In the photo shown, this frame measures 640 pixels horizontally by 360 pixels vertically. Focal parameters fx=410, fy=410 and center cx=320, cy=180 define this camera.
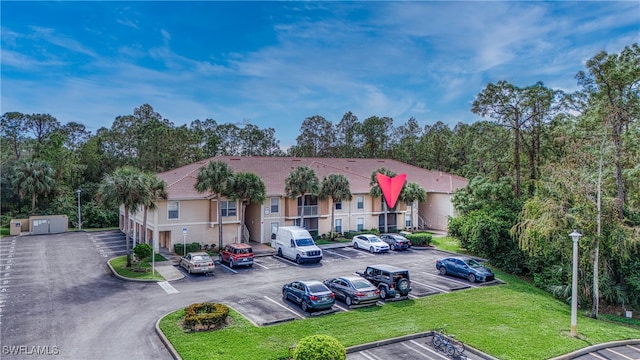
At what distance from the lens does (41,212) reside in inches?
1885

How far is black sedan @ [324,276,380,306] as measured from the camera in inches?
782

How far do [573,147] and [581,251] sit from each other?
5912 millimetres

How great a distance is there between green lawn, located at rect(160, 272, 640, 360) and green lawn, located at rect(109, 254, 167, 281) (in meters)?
7.47

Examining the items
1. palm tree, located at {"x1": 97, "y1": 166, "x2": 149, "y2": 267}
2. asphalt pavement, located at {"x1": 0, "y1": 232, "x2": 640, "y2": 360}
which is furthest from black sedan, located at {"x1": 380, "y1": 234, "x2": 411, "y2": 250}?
palm tree, located at {"x1": 97, "y1": 166, "x2": 149, "y2": 267}

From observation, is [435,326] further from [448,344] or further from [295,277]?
[295,277]

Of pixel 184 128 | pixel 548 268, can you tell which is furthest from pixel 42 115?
pixel 548 268

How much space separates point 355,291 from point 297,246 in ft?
35.2

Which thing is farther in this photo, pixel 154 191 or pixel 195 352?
pixel 154 191

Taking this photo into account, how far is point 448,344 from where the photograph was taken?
1534cm

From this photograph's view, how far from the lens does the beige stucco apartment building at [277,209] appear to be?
33.2 metres

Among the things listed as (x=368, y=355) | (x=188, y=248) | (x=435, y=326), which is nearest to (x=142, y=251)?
(x=188, y=248)

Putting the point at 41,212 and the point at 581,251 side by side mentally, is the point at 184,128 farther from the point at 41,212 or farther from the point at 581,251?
the point at 581,251

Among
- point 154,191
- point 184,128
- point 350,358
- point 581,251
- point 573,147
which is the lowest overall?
point 350,358

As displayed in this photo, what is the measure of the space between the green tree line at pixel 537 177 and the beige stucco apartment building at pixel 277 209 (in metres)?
7.84
